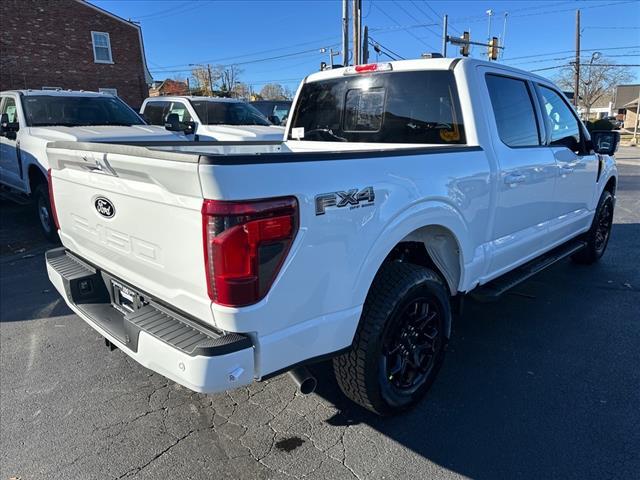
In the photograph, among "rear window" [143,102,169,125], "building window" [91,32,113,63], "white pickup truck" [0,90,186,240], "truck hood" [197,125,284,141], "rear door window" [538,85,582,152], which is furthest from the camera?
"building window" [91,32,113,63]

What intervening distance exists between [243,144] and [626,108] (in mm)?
81891

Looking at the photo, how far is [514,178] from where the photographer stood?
Answer: 3.44 m

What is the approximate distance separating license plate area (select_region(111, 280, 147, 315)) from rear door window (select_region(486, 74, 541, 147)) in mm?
2641

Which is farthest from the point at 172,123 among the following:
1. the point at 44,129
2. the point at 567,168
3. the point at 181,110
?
the point at 567,168

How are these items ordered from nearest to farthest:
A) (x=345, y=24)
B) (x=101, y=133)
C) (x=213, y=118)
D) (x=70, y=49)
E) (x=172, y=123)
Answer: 1. (x=101, y=133)
2. (x=172, y=123)
3. (x=213, y=118)
4. (x=345, y=24)
5. (x=70, y=49)

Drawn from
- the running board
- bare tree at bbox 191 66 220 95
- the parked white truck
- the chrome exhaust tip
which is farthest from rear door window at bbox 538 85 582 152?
bare tree at bbox 191 66 220 95

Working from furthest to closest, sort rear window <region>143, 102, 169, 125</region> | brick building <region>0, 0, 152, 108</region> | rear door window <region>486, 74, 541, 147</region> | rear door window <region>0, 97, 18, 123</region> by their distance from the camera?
brick building <region>0, 0, 152, 108</region> < rear window <region>143, 102, 169, 125</region> < rear door window <region>0, 97, 18, 123</region> < rear door window <region>486, 74, 541, 147</region>

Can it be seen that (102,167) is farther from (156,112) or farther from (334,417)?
(156,112)

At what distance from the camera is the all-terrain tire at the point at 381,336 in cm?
251

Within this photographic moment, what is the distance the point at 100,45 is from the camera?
78.8ft

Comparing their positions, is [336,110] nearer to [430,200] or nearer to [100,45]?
[430,200]

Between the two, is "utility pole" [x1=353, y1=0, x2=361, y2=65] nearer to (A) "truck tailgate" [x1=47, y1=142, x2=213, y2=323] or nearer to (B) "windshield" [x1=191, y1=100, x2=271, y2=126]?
(B) "windshield" [x1=191, y1=100, x2=271, y2=126]

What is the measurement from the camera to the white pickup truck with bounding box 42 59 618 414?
6.38 ft

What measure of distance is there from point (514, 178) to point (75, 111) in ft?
22.7
